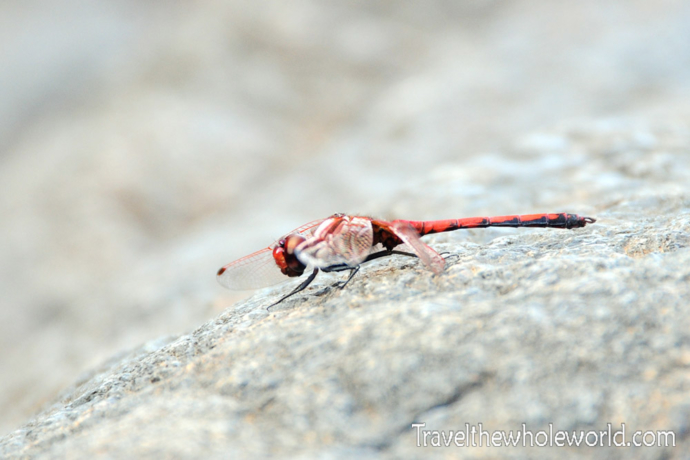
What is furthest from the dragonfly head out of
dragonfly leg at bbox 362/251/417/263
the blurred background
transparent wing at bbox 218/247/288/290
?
the blurred background

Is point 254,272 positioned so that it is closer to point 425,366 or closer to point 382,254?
point 382,254

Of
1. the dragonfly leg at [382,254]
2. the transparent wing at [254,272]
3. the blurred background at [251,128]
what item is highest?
the blurred background at [251,128]

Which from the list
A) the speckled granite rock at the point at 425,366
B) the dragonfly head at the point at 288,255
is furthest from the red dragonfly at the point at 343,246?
the speckled granite rock at the point at 425,366

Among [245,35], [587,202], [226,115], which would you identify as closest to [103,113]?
[226,115]

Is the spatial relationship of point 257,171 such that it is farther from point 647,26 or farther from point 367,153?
point 647,26

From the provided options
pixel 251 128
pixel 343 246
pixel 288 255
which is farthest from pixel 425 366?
pixel 251 128

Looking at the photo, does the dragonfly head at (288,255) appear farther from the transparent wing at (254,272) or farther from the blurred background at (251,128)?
the blurred background at (251,128)
